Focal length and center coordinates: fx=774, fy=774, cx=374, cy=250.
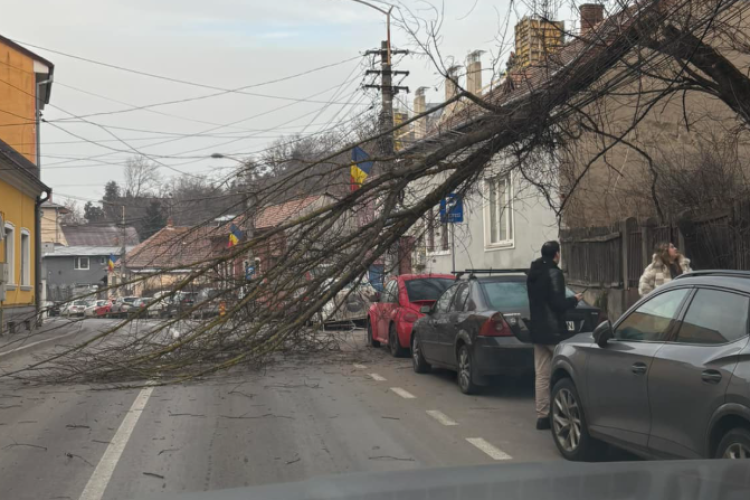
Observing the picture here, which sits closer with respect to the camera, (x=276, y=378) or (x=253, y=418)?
(x=253, y=418)

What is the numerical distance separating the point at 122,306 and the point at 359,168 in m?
4.30

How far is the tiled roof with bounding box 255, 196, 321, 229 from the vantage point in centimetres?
1102

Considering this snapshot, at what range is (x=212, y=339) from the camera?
990 cm

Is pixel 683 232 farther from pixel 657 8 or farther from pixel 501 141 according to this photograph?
→ pixel 657 8

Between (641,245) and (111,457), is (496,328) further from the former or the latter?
(641,245)

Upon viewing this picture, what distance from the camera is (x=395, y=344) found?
580 inches

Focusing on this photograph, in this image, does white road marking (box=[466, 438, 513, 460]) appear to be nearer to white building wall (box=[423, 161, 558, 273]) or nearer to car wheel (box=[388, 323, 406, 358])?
car wheel (box=[388, 323, 406, 358])

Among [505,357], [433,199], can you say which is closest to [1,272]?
[433,199]

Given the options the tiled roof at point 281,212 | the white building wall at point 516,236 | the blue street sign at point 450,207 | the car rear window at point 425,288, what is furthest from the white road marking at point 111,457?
the white building wall at point 516,236

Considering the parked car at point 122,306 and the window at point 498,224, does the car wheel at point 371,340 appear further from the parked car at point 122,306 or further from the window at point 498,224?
the window at point 498,224

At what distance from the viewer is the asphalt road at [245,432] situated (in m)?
6.14

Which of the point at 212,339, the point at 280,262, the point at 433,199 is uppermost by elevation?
the point at 433,199

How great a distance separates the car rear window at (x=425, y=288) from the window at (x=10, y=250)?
664 inches

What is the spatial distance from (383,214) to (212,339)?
279 centimetres
